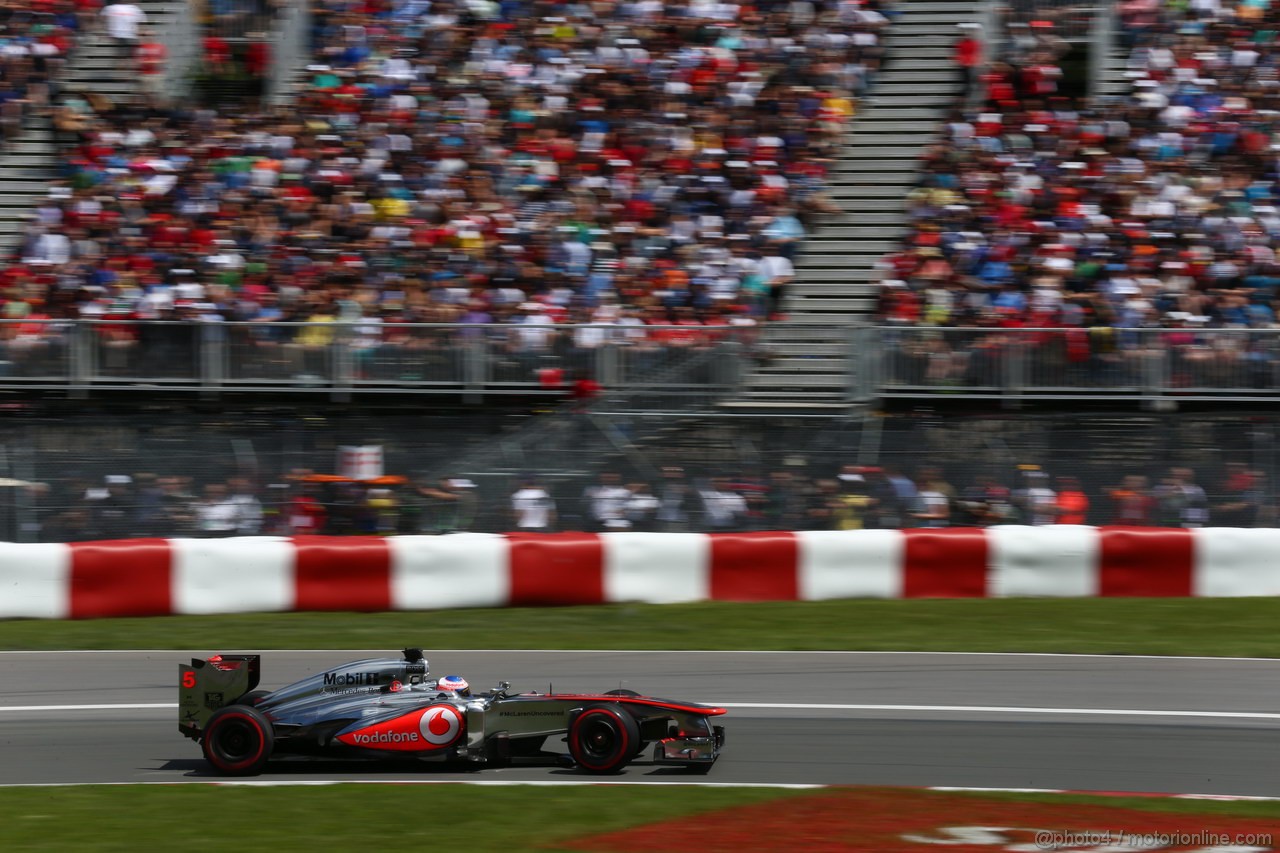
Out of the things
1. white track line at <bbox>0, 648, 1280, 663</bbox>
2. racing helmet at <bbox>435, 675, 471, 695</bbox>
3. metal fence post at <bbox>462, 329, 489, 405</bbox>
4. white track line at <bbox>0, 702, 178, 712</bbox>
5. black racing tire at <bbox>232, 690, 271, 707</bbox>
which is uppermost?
metal fence post at <bbox>462, 329, 489, 405</bbox>

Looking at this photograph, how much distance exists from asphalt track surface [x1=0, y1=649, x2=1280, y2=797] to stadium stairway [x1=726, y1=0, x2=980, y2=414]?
3561mm

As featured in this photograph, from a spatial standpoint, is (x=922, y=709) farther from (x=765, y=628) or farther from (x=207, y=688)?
(x=207, y=688)

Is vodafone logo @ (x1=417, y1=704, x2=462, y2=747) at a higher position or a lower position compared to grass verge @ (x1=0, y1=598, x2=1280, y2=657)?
higher

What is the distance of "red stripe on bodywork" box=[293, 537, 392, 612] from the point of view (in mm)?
12039

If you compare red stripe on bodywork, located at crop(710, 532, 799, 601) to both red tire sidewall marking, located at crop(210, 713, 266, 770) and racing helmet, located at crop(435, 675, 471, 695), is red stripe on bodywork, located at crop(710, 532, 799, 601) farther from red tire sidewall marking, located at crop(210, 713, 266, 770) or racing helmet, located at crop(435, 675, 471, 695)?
red tire sidewall marking, located at crop(210, 713, 266, 770)

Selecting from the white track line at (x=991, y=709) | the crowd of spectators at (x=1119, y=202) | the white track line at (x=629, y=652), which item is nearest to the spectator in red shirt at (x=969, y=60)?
the crowd of spectators at (x=1119, y=202)

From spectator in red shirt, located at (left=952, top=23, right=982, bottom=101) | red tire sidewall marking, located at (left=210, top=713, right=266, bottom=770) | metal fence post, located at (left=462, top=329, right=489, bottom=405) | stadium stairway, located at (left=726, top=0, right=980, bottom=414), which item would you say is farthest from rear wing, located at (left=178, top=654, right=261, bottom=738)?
spectator in red shirt, located at (left=952, top=23, right=982, bottom=101)

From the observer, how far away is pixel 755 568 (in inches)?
477

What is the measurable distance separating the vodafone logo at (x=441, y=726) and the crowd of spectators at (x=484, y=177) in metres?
8.27

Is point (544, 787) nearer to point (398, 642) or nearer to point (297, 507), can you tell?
point (398, 642)

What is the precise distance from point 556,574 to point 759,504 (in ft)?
5.39

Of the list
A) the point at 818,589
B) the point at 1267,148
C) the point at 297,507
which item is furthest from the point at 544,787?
the point at 1267,148

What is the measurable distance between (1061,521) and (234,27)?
12072 mm

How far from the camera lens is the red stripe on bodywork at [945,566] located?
12.1 meters
